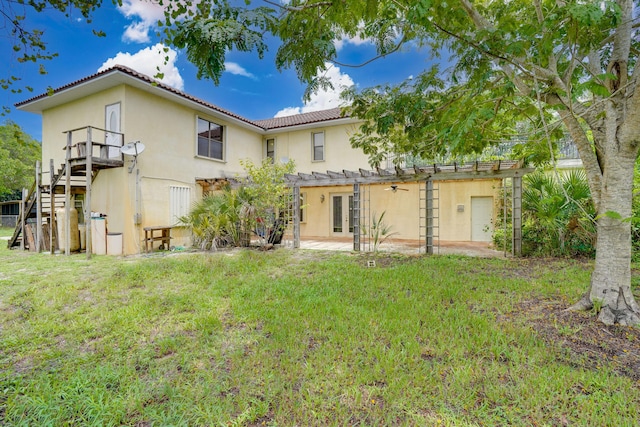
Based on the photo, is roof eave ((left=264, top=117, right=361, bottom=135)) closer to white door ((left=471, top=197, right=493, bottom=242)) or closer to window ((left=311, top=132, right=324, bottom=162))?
window ((left=311, top=132, right=324, bottom=162))

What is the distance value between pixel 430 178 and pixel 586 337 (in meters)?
7.30

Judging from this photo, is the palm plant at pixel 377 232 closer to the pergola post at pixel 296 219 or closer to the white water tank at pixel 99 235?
the pergola post at pixel 296 219

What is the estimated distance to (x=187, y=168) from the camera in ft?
42.9

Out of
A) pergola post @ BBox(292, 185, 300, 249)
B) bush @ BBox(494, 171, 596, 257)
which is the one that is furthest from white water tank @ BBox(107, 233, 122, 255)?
bush @ BBox(494, 171, 596, 257)

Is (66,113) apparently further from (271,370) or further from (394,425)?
(394,425)

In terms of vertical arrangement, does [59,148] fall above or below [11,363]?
above

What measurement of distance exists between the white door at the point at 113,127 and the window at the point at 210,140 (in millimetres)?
3249

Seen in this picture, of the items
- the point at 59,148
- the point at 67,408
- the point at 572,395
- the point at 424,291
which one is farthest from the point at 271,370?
the point at 59,148

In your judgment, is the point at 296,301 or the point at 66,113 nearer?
the point at 296,301

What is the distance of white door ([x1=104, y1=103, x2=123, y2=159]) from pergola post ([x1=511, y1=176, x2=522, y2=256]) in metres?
13.1

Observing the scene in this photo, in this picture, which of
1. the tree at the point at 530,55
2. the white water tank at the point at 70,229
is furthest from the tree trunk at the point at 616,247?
the white water tank at the point at 70,229

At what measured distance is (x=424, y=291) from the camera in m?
5.82

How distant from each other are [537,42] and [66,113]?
1549 cm

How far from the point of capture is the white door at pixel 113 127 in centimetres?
1093
